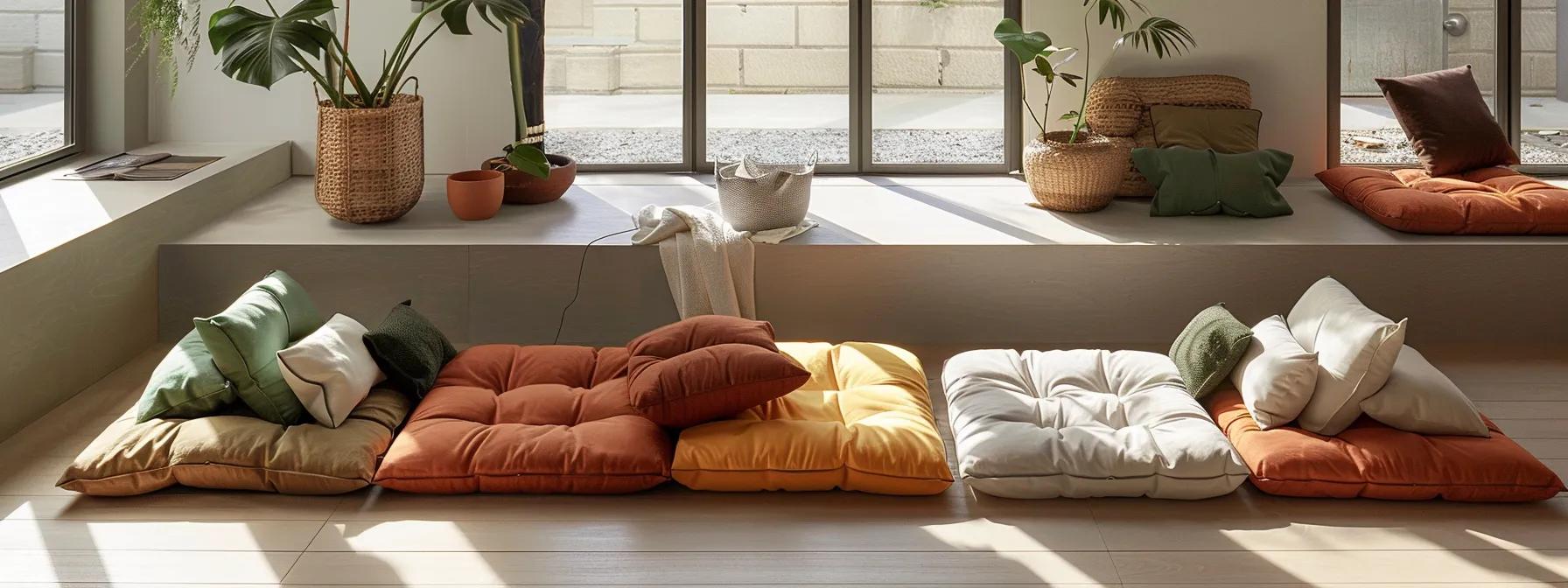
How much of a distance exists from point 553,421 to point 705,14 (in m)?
3.11

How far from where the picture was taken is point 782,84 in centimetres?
653

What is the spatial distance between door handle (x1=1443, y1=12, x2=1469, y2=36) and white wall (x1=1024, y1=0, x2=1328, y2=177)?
590mm

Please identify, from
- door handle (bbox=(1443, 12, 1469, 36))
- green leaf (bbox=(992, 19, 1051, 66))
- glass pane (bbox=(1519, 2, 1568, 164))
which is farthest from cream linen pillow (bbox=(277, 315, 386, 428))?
glass pane (bbox=(1519, 2, 1568, 164))

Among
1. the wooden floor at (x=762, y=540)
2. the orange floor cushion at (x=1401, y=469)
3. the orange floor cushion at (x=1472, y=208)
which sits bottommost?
the wooden floor at (x=762, y=540)

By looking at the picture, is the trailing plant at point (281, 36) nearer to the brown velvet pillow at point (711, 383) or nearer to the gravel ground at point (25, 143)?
the gravel ground at point (25, 143)

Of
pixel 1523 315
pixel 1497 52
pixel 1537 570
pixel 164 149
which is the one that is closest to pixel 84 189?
pixel 164 149

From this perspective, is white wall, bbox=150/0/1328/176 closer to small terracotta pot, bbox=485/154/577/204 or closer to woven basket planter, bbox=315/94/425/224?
small terracotta pot, bbox=485/154/577/204

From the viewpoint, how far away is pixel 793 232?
5.16m

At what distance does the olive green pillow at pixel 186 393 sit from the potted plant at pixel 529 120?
72.2 inches

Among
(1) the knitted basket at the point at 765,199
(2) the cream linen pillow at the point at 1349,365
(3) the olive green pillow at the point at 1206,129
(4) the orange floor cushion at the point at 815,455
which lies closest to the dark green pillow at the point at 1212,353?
(2) the cream linen pillow at the point at 1349,365

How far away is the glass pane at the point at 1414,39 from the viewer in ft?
20.9

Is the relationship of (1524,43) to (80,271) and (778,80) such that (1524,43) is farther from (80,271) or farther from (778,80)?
(80,271)

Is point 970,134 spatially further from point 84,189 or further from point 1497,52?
point 84,189

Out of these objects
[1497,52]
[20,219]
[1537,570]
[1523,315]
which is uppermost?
[1497,52]
